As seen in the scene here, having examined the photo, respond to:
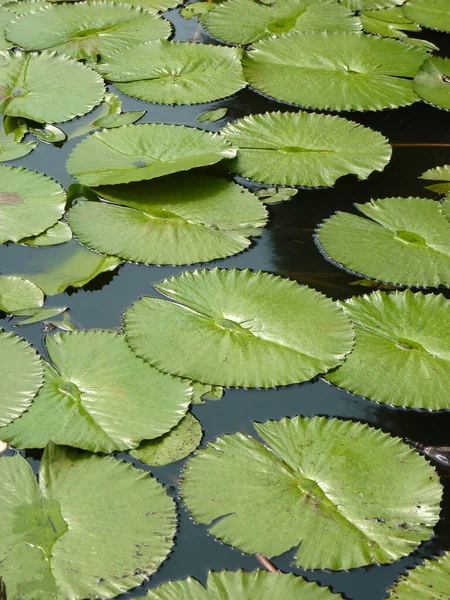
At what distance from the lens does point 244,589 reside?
1.46 metres

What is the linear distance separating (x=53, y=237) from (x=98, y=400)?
0.72 meters

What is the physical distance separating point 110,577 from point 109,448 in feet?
1.09

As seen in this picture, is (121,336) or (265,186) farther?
(265,186)

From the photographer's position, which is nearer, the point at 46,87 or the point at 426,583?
the point at 426,583

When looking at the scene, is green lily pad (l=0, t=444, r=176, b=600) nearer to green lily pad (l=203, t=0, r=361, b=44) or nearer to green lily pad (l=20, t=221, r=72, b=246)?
green lily pad (l=20, t=221, r=72, b=246)

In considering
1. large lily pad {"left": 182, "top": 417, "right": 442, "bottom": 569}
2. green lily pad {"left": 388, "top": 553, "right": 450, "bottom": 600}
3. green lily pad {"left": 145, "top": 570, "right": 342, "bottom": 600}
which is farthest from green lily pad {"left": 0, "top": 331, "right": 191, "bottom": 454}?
green lily pad {"left": 388, "top": 553, "right": 450, "bottom": 600}

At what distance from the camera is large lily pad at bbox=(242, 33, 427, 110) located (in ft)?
10.1

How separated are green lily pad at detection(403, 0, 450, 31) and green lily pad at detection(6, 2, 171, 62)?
3.94 feet

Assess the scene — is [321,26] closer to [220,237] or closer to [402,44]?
[402,44]

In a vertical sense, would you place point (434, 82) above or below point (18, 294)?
above

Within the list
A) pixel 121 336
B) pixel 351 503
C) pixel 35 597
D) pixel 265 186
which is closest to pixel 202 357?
pixel 121 336

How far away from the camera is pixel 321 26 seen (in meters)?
3.58

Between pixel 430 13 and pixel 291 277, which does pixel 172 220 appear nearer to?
pixel 291 277

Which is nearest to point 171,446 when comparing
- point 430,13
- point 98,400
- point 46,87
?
point 98,400
